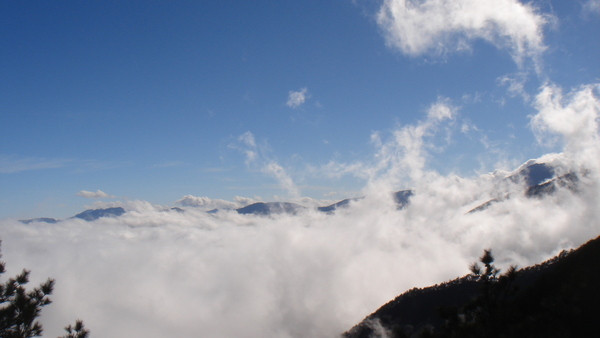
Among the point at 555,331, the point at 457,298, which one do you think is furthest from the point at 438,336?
the point at 457,298

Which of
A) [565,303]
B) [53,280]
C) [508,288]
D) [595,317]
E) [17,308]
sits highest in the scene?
[53,280]

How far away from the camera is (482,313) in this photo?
56.3ft

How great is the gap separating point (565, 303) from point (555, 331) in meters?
1.71

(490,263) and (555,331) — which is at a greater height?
(490,263)

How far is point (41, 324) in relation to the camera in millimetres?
22297

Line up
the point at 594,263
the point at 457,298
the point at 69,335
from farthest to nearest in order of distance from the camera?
the point at 457,298 < the point at 594,263 < the point at 69,335

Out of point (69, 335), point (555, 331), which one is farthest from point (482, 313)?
point (69, 335)

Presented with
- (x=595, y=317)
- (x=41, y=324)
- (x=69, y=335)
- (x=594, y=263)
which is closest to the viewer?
(x=41, y=324)

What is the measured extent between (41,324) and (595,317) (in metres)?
45.1

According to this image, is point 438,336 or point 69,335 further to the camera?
point 69,335

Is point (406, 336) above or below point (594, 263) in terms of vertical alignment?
below

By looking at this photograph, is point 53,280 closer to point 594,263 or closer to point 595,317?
point 595,317

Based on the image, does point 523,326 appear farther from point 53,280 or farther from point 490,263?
point 53,280

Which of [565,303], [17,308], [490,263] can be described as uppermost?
[17,308]
